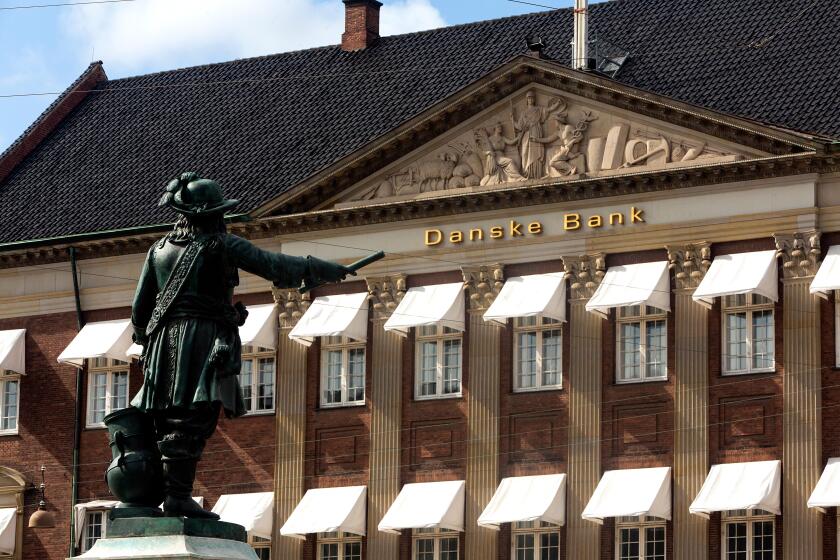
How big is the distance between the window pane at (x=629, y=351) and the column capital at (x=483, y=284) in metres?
3.01

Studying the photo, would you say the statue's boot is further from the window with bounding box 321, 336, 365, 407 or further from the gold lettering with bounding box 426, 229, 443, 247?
the window with bounding box 321, 336, 365, 407

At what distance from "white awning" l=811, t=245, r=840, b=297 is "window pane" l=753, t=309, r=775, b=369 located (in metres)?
1.22

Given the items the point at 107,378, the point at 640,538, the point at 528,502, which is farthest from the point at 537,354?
the point at 107,378

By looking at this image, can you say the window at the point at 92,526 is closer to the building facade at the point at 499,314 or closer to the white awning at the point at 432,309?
the building facade at the point at 499,314

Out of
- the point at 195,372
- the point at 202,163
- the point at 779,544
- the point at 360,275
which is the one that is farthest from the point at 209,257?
the point at 202,163

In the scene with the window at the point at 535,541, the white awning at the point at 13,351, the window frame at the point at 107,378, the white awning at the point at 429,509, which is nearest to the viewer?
the window at the point at 535,541

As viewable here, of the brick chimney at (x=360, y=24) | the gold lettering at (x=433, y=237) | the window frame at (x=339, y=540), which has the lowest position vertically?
the window frame at (x=339, y=540)

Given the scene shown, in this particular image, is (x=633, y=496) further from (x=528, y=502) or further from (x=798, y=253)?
(x=798, y=253)

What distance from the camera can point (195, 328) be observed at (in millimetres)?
14586

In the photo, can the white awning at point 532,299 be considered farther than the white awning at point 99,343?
No

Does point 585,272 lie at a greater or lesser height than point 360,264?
greater

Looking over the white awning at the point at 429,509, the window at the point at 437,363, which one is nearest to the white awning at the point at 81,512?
the white awning at the point at 429,509

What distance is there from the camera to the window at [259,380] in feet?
167

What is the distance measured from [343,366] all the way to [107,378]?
20.6 feet
